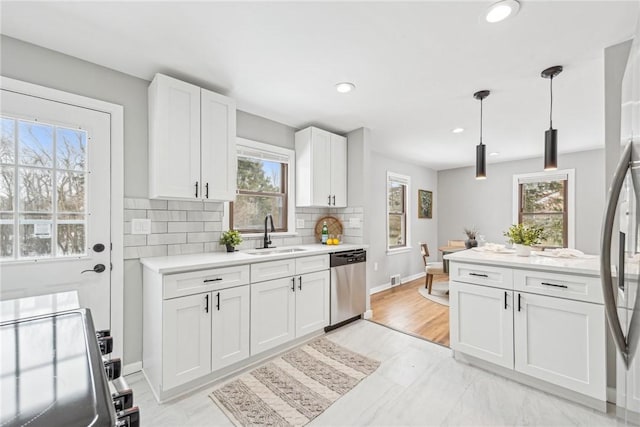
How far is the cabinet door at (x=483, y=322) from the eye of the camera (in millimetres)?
2139

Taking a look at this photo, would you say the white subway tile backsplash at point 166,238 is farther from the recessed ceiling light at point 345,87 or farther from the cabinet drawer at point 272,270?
the recessed ceiling light at point 345,87

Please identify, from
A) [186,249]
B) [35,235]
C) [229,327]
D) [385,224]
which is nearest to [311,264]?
[229,327]

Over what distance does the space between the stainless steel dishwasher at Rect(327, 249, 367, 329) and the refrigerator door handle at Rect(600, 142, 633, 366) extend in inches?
88.9

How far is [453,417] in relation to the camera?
5.81 feet

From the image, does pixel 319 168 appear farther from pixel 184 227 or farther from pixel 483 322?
pixel 483 322

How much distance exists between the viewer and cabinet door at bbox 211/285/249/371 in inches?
83.1

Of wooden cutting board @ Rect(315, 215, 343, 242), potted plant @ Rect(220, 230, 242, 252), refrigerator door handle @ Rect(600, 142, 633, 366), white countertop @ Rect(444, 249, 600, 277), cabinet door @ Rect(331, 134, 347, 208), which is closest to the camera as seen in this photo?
refrigerator door handle @ Rect(600, 142, 633, 366)

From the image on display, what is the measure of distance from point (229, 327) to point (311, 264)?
3.22 ft

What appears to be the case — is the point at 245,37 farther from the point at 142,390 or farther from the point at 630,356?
the point at 142,390

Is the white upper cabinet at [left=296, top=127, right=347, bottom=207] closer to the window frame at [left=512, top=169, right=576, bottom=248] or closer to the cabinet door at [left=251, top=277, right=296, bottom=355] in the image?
the cabinet door at [left=251, top=277, right=296, bottom=355]

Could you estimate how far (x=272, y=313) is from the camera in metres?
2.49

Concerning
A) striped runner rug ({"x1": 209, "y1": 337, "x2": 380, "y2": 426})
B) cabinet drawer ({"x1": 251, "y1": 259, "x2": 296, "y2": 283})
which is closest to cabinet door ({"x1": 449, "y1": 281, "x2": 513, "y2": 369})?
striped runner rug ({"x1": 209, "y1": 337, "x2": 380, "y2": 426})

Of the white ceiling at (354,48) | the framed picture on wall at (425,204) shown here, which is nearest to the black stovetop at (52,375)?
the white ceiling at (354,48)

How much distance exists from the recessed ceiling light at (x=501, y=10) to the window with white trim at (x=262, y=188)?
2290 mm
